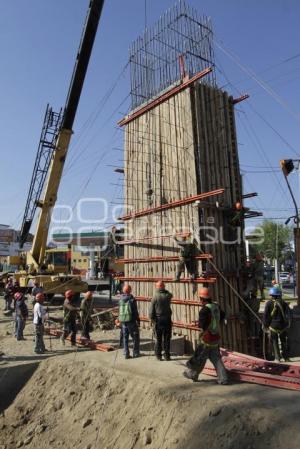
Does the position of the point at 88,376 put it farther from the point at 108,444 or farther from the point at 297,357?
the point at 297,357

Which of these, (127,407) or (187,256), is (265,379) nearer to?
(127,407)

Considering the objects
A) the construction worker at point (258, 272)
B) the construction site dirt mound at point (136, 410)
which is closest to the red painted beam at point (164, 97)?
the construction worker at point (258, 272)

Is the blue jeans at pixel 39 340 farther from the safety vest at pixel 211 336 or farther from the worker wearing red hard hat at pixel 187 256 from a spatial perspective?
the safety vest at pixel 211 336

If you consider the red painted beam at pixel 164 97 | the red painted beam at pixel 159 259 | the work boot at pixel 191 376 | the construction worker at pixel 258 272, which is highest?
the red painted beam at pixel 164 97

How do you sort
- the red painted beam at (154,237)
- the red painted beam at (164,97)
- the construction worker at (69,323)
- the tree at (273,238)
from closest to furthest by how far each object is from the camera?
1. the red painted beam at (164,97)
2. the construction worker at (69,323)
3. the red painted beam at (154,237)
4. the tree at (273,238)

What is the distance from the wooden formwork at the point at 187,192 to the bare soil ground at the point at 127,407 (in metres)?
2.86

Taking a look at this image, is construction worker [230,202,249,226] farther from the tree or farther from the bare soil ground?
the tree

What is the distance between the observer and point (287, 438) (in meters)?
5.25

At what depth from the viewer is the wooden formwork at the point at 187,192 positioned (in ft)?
39.7

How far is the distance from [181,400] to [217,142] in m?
8.63

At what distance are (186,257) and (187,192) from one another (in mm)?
2089

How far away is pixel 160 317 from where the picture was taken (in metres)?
9.48

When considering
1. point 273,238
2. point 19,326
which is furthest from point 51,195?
point 273,238

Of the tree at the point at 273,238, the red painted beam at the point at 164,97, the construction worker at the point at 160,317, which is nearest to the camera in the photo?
the construction worker at the point at 160,317
